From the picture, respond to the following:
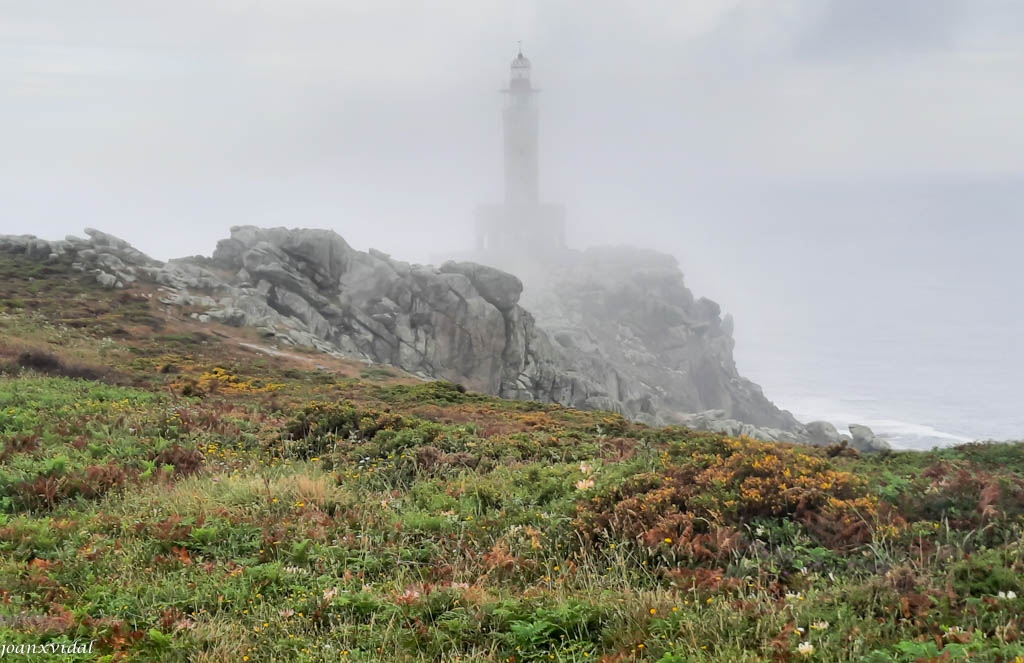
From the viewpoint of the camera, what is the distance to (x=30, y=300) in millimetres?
38281

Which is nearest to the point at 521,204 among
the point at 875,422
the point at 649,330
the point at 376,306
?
the point at 649,330

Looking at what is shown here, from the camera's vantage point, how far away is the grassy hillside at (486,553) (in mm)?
4938

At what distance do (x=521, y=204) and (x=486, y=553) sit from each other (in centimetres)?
15754

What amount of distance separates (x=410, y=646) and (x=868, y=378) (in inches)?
7278

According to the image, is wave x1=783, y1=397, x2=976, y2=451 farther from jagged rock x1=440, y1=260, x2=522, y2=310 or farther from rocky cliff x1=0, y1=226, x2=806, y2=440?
jagged rock x1=440, y1=260, x2=522, y2=310

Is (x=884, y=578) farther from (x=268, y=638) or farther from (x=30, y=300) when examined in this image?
(x=30, y=300)

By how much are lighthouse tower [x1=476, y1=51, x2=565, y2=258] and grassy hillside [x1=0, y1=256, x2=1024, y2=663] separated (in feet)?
491

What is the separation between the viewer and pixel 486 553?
22.6 feet

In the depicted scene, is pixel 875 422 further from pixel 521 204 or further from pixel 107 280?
pixel 107 280

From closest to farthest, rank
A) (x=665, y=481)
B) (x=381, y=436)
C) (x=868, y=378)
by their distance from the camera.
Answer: (x=665, y=481), (x=381, y=436), (x=868, y=378)

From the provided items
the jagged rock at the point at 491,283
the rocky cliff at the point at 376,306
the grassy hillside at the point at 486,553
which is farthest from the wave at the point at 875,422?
the grassy hillside at the point at 486,553

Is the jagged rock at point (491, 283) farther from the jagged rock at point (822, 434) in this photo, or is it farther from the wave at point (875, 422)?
the wave at point (875, 422)

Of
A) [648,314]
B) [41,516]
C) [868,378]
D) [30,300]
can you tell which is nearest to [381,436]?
[41,516]

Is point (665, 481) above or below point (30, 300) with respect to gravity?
below
